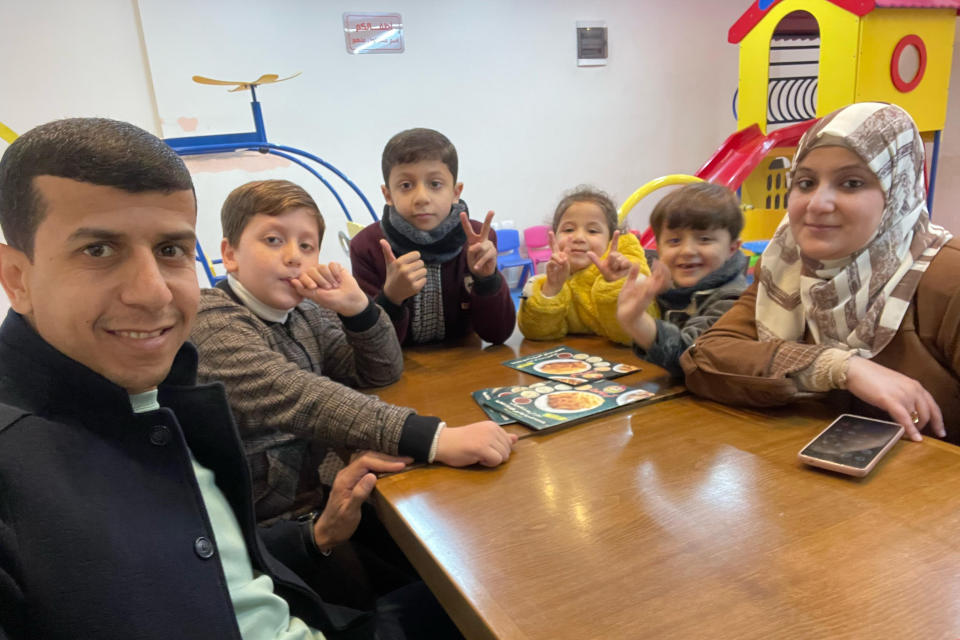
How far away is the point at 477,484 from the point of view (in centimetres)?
88

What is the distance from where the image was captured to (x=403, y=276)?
1470 mm

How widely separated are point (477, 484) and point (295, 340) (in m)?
0.61

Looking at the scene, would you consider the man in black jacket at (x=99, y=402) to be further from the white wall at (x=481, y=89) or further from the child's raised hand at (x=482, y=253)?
the white wall at (x=481, y=89)

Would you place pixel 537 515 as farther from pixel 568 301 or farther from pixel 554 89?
pixel 554 89

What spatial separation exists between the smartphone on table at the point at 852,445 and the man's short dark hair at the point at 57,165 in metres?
0.93

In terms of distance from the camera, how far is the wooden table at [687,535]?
59 centimetres

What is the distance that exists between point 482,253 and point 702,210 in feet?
1.82

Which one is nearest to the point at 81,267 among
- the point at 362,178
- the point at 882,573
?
the point at 882,573

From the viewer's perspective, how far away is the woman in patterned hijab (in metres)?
1.01

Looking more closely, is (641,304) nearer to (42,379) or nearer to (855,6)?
(42,379)

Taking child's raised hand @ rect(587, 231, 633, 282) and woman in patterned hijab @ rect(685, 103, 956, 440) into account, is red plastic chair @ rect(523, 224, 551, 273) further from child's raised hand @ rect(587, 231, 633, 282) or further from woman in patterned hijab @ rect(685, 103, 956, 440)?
woman in patterned hijab @ rect(685, 103, 956, 440)

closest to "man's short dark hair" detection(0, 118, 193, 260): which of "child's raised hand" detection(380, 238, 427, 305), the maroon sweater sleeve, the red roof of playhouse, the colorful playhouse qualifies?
"child's raised hand" detection(380, 238, 427, 305)

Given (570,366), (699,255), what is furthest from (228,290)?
(699,255)

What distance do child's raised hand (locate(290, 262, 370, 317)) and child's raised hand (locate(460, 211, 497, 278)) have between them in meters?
0.37
